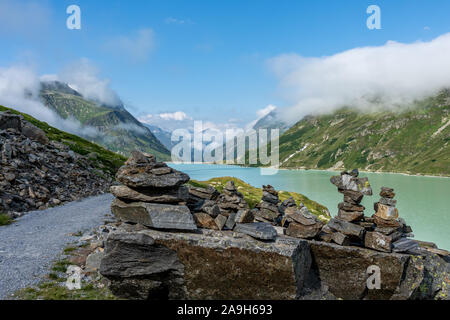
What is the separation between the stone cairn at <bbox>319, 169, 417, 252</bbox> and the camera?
12.8 metres

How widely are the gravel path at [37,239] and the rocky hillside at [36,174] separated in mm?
2355

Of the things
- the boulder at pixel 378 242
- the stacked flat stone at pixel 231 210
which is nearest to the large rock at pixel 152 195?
the stacked flat stone at pixel 231 210

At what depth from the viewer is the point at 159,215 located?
12023mm

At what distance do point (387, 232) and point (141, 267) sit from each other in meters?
11.9

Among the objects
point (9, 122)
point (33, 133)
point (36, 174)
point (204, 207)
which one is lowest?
point (204, 207)

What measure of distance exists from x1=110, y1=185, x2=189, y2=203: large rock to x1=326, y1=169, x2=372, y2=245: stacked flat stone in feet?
24.1

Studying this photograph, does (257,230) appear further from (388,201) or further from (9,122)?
(9,122)

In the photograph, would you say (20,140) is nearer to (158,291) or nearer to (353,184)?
(158,291)

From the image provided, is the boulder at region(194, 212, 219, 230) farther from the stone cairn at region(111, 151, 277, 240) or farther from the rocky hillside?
the rocky hillside

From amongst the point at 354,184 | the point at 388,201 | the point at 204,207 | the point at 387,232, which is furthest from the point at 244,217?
the point at 388,201

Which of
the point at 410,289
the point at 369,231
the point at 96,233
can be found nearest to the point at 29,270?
the point at 96,233

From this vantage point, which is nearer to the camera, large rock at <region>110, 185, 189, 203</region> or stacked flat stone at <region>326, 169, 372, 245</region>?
large rock at <region>110, 185, 189, 203</region>

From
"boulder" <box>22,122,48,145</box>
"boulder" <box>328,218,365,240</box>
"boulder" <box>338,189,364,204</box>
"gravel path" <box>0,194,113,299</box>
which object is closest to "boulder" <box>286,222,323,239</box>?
"boulder" <box>328,218,365,240</box>
